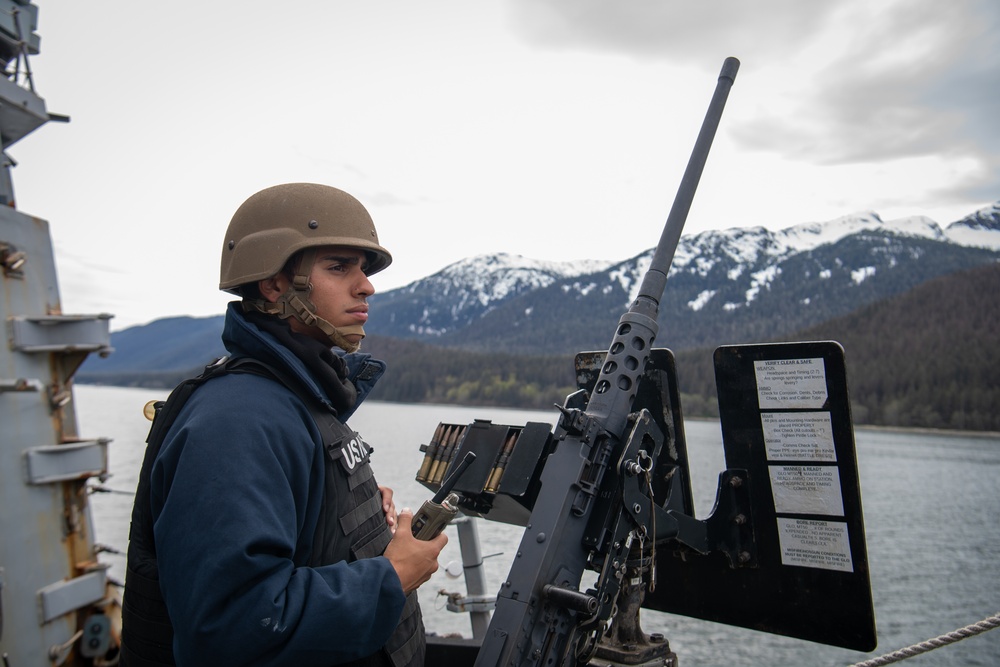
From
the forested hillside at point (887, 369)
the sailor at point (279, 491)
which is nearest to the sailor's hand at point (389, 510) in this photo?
Result: the sailor at point (279, 491)

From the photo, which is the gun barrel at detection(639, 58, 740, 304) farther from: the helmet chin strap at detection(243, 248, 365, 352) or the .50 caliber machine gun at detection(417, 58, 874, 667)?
the helmet chin strap at detection(243, 248, 365, 352)

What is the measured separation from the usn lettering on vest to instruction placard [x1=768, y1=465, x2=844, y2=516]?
246cm

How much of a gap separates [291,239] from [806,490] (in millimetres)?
2895

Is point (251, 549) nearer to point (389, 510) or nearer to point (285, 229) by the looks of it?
point (389, 510)

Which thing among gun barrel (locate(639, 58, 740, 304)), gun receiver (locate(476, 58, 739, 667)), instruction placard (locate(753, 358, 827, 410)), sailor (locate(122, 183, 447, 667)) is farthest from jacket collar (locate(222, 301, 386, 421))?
instruction placard (locate(753, 358, 827, 410))

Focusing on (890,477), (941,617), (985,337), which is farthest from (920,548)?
(985,337)

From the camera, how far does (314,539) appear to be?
7.32 feet

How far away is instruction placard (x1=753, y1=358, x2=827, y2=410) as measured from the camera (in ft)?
12.7

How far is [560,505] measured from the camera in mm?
3348

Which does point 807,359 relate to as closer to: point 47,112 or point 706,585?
point 706,585

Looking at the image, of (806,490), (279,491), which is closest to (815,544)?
(806,490)

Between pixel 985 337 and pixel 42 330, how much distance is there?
12847 cm

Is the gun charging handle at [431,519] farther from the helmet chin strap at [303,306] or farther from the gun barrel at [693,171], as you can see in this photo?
the gun barrel at [693,171]

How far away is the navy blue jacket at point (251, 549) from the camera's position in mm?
1873
